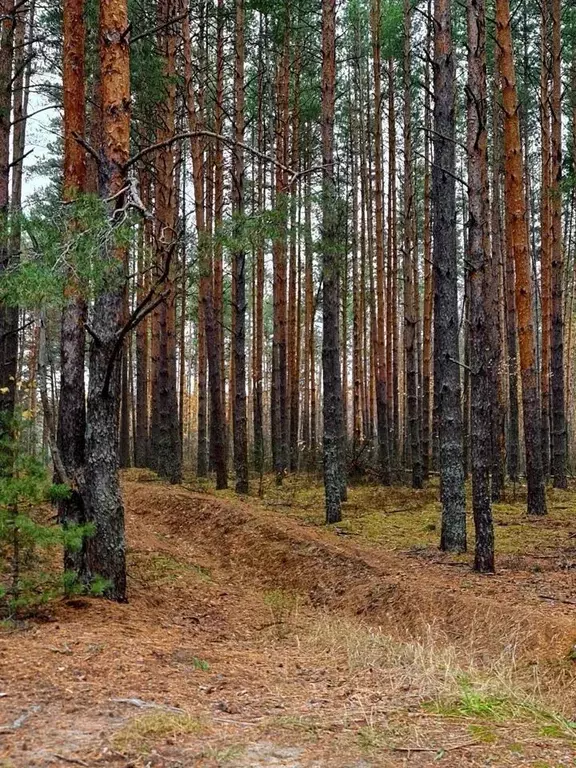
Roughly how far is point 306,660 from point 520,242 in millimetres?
8677

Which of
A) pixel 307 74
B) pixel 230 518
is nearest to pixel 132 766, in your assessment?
pixel 230 518

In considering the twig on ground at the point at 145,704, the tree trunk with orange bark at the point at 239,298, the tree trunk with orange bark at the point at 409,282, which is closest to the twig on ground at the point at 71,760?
the twig on ground at the point at 145,704

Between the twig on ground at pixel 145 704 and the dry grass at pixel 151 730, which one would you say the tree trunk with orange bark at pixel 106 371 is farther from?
the dry grass at pixel 151 730

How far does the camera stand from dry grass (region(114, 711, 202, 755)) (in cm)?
293

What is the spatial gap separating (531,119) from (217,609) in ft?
69.1

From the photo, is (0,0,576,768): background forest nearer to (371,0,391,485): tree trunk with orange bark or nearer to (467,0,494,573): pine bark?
(467,0,494,573): pine bark

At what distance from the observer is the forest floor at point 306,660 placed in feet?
10.1

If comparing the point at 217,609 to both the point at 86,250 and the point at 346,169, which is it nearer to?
the point at 86,250

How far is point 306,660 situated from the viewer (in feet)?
16.6

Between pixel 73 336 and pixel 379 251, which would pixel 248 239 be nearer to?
pixel 73 336

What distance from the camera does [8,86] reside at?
9.75 m

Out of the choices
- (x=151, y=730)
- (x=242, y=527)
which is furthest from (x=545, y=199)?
(x=151, y=730)

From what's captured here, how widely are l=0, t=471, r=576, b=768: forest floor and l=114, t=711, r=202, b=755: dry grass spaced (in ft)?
0.03

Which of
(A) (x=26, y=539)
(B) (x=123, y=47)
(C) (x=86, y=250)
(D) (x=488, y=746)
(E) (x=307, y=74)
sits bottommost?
(D) (x=488, y=746)
